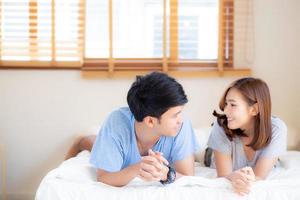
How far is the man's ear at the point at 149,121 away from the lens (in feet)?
5.19

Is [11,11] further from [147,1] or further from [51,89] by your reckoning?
[147,1]

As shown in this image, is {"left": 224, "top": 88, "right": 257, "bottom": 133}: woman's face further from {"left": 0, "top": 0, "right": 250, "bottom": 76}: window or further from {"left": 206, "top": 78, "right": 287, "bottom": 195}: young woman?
{"left": 0, "top": 0, "right": 250, "bottom": 76}: window

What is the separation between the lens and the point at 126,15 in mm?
2863

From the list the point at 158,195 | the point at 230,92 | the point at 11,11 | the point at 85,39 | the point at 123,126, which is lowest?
the point at 158,195

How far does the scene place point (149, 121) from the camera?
5.24ft

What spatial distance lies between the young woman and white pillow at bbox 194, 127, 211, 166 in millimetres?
453

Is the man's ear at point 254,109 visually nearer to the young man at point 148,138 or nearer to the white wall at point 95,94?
the young man at point 148,138

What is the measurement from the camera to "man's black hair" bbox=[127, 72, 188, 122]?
1515mm

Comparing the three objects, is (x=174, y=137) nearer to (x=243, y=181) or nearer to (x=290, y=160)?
(x=243, y=181)

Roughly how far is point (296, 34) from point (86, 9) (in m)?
1.42

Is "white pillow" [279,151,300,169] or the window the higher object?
the window

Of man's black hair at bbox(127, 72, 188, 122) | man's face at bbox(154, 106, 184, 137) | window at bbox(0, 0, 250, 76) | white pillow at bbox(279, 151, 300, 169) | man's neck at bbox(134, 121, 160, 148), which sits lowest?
white pillow at bbox(279, 151, 300, 169)

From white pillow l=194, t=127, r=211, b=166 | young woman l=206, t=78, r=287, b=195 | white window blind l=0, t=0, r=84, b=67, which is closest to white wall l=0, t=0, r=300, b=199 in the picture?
white window blind l=0, t=0, r=84, b=67

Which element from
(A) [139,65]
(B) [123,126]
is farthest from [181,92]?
(A) [139,65]
